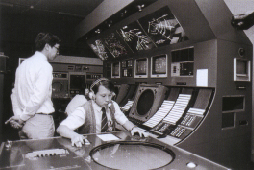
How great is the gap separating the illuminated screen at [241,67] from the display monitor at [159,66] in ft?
2.75

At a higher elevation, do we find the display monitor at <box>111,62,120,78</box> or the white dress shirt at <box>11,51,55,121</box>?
the display monitor at <box>111,62,120,78</box>

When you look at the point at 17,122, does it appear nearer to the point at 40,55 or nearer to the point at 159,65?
the point at 40,55

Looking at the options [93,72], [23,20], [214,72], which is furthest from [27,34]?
[214,72]

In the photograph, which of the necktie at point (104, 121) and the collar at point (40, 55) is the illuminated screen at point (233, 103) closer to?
the necktie at point (104, 121)

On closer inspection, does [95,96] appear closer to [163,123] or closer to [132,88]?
[163,123]

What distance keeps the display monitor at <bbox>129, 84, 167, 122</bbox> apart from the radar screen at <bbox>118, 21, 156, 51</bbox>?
0.59 metres

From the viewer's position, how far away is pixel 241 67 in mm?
2373

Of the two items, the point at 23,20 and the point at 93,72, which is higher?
the point at 23,20

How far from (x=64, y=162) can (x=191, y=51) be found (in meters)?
1.87

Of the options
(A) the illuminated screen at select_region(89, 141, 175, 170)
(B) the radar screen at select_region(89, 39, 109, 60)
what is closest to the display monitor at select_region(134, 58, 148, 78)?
(B) the radar screen at select_region(89, 39, 109, 60)

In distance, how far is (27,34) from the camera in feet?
18.2

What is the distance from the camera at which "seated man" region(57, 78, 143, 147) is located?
1.83 metres

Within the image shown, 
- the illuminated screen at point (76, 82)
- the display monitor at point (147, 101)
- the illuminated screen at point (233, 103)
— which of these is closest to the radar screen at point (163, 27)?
the display monitor at point (147, 101)

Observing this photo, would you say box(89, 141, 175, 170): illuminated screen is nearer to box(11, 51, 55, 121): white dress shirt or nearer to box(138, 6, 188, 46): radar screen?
box(11, 51, 55, 121): white dress shirt
